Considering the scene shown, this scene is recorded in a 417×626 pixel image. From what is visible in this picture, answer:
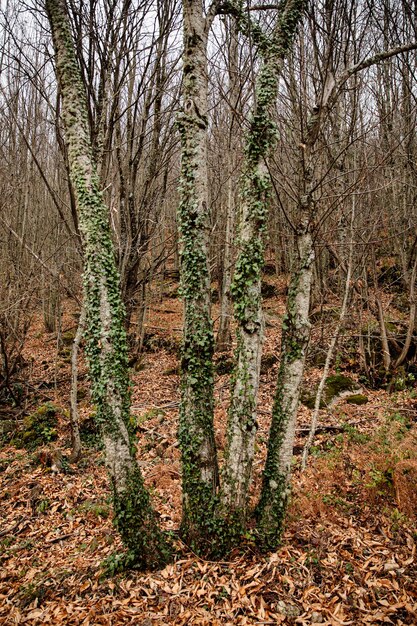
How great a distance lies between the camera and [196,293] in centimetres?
350

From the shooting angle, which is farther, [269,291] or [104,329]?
[269,291]

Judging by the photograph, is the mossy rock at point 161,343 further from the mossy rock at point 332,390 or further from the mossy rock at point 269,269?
the mossy rock at point 269,269

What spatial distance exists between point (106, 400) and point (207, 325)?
3.89ft

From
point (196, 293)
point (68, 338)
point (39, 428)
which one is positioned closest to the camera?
point (196, 293)

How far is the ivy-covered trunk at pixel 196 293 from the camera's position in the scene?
3428 mm

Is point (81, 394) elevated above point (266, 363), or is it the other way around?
point (266, 363)

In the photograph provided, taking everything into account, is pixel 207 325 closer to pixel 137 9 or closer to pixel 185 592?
pixel 185 592

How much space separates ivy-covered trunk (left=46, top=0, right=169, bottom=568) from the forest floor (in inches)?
19.7

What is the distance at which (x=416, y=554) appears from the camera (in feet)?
12.2

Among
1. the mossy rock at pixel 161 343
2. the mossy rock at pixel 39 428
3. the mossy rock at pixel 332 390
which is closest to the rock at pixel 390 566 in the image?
the mossy rock at pixel 332 390

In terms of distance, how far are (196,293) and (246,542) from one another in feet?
8.48

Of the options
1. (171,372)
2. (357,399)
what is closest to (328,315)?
(357,399)

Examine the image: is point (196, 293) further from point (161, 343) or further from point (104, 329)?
point (161, 343)

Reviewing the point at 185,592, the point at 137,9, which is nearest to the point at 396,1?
the point at 137,9
